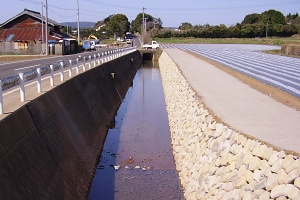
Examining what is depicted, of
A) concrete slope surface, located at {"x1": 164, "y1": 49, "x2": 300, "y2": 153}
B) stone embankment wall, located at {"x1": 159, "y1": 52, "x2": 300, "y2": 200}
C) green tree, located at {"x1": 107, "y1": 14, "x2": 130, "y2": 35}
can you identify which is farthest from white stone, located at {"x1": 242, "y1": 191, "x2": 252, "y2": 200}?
green tree, located at {"x1": 107, "y1": 14, "x2": 130, "y2": 35}

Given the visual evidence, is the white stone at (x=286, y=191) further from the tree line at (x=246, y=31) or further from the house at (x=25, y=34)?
the tree line at (x=246, y=31)

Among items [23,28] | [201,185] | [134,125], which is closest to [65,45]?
[23,28]

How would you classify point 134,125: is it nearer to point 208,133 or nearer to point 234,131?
point 208,133

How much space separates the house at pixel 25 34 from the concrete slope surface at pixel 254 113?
29.3 m

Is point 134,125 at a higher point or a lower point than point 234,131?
lower

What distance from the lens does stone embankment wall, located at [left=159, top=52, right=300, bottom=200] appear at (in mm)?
5988

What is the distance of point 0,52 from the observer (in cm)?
4253

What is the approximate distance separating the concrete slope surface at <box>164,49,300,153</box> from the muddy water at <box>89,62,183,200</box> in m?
2.45

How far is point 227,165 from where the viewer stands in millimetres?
8219

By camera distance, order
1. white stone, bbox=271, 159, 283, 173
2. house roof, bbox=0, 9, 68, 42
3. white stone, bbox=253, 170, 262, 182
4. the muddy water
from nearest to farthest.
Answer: white stone, bbox=271, 159, 283, 173 < white stone, bbox=253, 170, 262, 182 < the muddy water < house roof, bbox=0, 9, 68, 42

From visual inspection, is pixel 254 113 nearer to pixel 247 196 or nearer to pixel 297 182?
pixel 247 196

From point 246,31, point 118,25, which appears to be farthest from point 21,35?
point 246,31

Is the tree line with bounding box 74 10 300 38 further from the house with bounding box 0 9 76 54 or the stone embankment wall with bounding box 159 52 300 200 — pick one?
the stone embankment wall with bounding box 159 52 300 200

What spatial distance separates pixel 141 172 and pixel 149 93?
1711 centimetres
